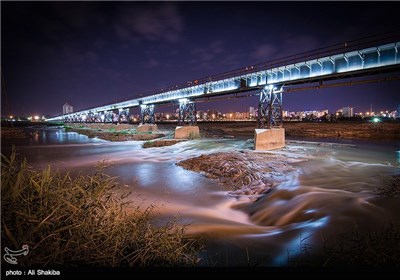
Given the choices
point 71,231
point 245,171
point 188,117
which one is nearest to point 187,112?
point 188,117


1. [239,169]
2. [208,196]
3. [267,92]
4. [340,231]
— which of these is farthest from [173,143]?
[340,231]

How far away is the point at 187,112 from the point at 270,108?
71.7 ft

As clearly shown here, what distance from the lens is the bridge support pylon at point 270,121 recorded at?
24.3 m

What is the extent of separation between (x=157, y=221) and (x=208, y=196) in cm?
368

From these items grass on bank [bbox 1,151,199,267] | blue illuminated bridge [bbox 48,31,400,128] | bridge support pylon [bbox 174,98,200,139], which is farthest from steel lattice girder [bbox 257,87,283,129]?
grass on bank [bbox 1,151,199,267]

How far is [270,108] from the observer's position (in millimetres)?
25125

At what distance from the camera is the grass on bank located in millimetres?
3395

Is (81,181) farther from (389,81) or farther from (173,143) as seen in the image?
(173,143)

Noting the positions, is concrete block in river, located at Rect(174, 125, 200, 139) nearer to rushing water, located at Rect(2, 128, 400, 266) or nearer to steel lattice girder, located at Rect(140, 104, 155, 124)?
steel lattice girder, located at Rect(140, 104, 155, 124)

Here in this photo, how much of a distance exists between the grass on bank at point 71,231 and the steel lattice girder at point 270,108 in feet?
74.8

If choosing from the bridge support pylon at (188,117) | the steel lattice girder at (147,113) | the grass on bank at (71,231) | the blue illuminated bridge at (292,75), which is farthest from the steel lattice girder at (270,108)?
the steel lattice girder at (147,113)

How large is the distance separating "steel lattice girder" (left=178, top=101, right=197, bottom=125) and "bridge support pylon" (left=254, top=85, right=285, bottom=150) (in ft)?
60.9

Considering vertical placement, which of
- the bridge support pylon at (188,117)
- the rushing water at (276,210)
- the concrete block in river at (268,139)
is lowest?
the rushing water at (276,210)

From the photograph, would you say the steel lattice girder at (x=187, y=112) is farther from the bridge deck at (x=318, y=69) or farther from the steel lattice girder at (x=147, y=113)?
the steel lattice girder at (x=147, y=113)
